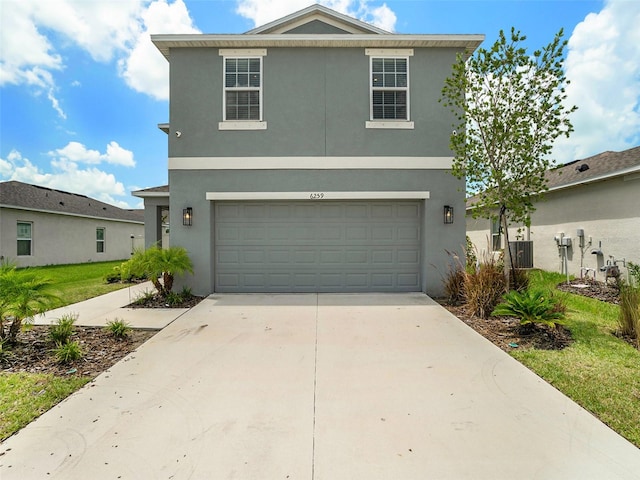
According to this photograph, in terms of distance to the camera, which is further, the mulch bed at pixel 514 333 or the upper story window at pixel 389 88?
the upper story window at pixel 389 88

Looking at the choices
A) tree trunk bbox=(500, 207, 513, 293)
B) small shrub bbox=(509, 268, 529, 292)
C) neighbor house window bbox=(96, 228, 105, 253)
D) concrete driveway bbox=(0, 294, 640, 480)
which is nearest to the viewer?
concrete driveway bbox=(0, 294, 640, 480)

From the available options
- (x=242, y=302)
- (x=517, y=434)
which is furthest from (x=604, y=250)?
(x=242, y=302)

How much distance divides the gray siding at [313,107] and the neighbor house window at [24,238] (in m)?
11.7

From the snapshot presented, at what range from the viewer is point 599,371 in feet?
12.3

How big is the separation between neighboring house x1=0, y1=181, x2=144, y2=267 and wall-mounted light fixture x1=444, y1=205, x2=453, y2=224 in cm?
1598

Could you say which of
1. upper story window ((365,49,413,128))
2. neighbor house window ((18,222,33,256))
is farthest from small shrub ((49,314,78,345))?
neighbor house window ((18,222,33,256))

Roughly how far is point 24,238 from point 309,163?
579 inches

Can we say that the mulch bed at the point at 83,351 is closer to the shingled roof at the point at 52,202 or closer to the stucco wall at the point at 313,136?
the stucco wall at the point at 313,136

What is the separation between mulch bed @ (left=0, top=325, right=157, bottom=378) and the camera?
3.89m

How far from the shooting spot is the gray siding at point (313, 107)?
7.93 meters

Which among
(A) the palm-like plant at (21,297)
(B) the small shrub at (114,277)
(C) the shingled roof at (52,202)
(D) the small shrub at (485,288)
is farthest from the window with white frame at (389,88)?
(C) the shingled roof at (52,202)

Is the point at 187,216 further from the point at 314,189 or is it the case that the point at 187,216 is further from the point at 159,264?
the point at 314,189

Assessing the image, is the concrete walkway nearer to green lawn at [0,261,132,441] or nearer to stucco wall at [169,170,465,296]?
stucco wall at [169,170,465,296]

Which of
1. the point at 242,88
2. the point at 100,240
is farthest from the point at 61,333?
the point at 100,240
